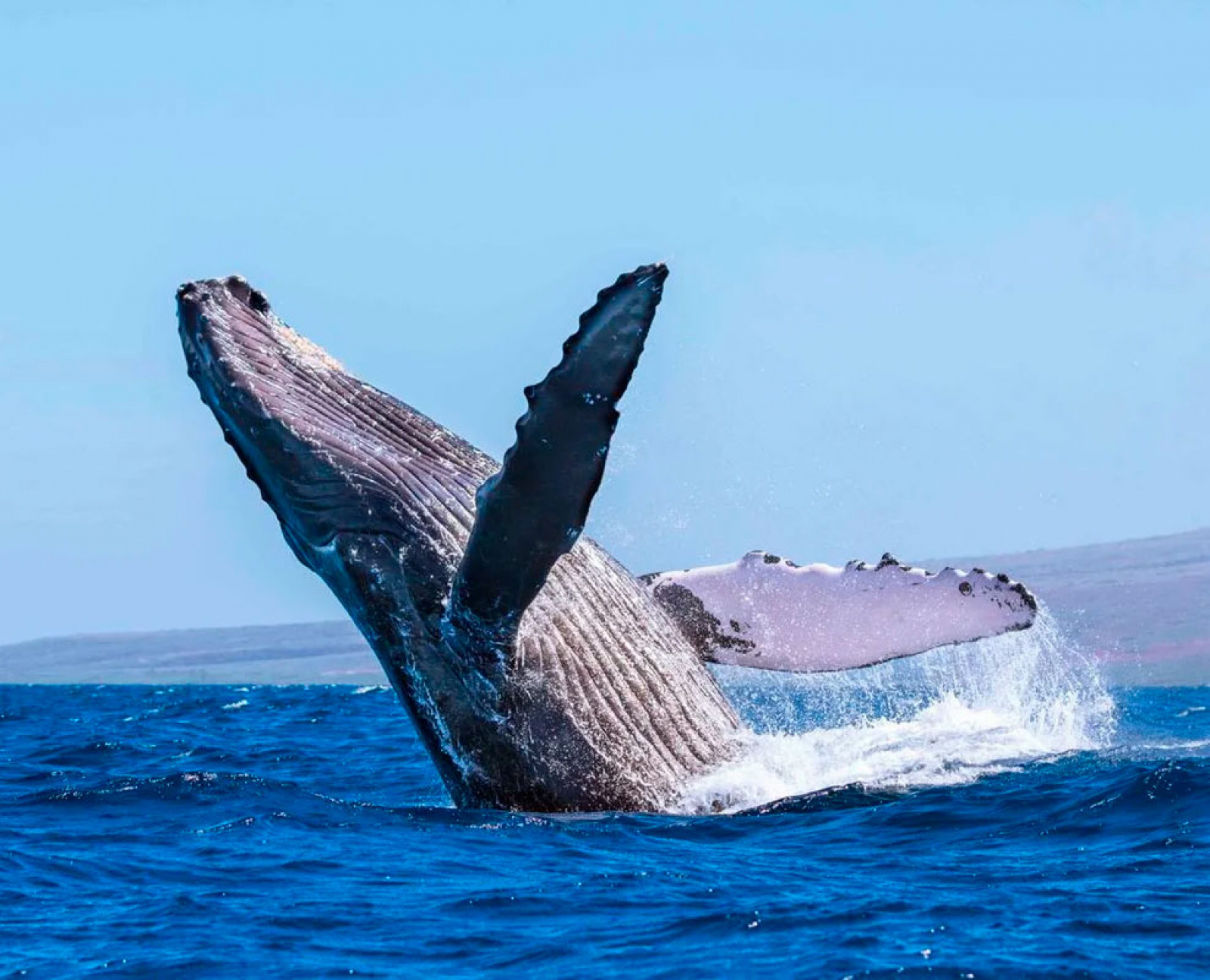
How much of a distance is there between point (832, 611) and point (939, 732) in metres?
2.27

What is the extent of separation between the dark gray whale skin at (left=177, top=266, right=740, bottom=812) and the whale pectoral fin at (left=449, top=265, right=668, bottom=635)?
625 millimetres

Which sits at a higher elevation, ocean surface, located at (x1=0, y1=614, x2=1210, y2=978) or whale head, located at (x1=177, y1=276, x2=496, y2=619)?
whale head, located at (x1=177, y1=276, x2=496, y2=619)

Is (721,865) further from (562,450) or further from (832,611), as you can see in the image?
(832,611)

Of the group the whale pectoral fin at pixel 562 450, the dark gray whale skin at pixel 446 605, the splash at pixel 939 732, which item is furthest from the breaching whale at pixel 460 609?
the whale pectoral fin at pixel 562 450

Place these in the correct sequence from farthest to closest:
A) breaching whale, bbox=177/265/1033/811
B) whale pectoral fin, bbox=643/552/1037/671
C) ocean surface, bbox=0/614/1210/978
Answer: whale pectoral fin, bbox=643/552/1037/671 < breaching whale, bbox=177/265/1033/811 < ocean surface, bbox=0/614/1210/978

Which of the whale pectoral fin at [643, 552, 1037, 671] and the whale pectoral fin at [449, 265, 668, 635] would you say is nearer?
the whale pectoral fin at [449, 265, 668, 635]

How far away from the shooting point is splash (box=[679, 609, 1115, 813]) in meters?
10.3

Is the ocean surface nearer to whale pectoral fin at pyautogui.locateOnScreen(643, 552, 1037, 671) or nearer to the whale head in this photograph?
whale pectoral fin at pyautogui.locateOnScreen(643, 552, 1037, 671)

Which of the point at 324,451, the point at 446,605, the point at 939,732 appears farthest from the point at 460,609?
the point at 939,732

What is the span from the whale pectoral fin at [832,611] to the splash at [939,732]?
204 mm

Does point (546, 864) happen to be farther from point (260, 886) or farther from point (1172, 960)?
point (1172, 960)

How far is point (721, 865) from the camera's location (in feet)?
27.4

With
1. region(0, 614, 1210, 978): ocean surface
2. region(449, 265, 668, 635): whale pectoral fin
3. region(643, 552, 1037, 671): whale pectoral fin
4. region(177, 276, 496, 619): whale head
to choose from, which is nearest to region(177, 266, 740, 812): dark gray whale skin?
region(177, 276, 496, 619): whale head

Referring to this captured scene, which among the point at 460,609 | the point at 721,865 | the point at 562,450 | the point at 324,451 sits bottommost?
the point at 721,865
